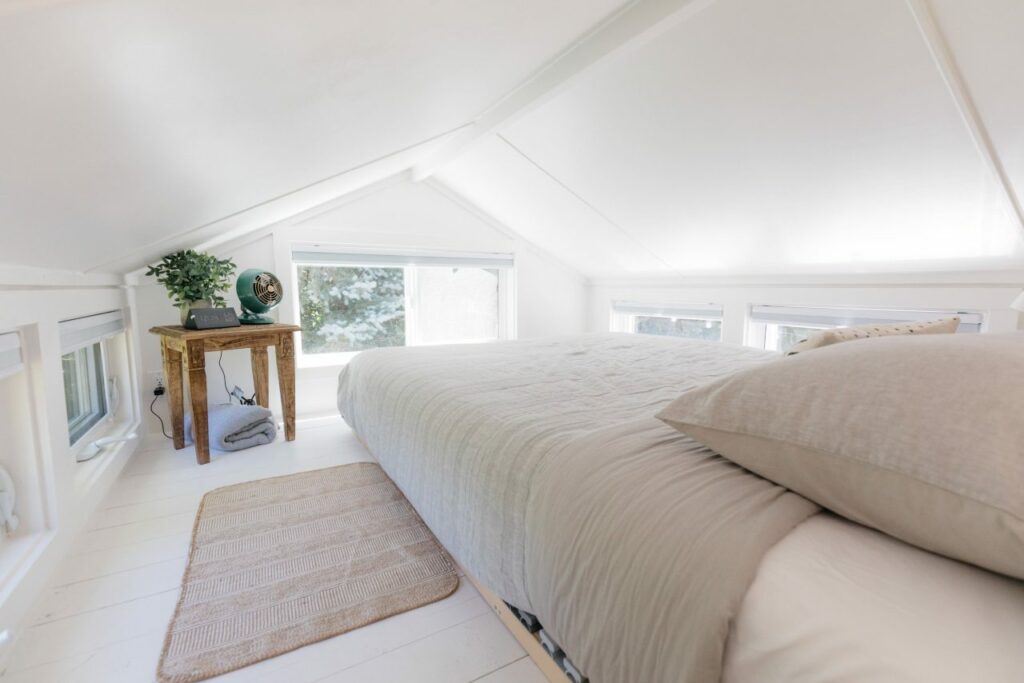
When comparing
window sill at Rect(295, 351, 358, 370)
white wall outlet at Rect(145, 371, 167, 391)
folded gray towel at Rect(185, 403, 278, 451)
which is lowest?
folded gray towel at Rect(185, 403, 278, 451)

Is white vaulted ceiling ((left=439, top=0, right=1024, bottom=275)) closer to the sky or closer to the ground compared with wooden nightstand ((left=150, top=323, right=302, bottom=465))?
closer to the sky

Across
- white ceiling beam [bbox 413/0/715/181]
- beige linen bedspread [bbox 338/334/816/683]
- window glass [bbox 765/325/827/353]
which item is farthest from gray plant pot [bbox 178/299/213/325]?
window glass [bbox 765/325/827/353]

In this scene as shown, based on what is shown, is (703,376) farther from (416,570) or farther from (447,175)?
(447,175)

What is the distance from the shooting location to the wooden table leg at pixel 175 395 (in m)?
2.48

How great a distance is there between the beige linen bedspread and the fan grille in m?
1.34

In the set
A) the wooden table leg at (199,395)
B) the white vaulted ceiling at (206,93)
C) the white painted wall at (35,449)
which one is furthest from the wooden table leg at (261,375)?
the white painted wall at (35,449)

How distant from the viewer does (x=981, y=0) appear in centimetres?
119

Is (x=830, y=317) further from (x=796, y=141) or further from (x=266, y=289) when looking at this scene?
(x=266, y=289)

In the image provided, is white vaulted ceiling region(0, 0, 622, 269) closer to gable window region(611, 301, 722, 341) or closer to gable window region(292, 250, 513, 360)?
gable window region(292, 250, 513, 360)

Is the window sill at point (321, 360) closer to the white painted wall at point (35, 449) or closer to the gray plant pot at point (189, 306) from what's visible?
the gray plant pot at point (189, 306)

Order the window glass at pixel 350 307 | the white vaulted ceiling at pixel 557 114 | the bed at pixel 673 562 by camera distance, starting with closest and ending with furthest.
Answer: the bed at pixel 673 562 < the white vaulted ceiling at pixel 557 114 < the window glass at pixel 350 307

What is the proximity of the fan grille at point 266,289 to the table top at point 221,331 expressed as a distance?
0.15 m

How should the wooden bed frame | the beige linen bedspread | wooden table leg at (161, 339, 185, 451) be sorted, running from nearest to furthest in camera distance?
the beige linen bedspread, the wooden bed frame, wooden table leg at (161, 339, 185, 451)

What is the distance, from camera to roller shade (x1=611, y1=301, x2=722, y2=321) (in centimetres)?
339
